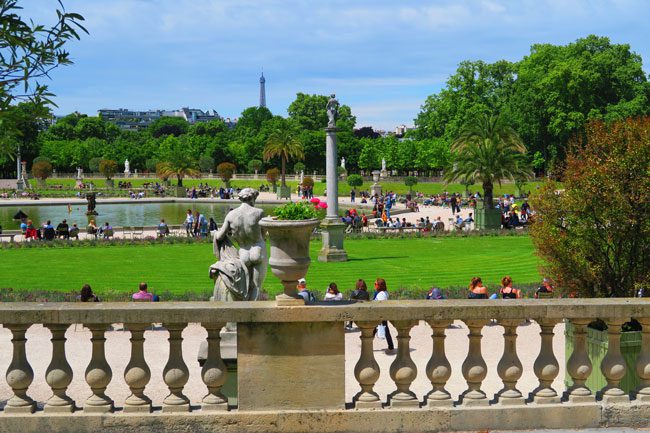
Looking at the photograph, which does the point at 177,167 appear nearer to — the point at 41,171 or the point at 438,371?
the point at 41,171

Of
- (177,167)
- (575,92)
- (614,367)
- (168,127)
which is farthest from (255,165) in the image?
(614,367)

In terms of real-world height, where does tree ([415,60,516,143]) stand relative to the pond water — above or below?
above

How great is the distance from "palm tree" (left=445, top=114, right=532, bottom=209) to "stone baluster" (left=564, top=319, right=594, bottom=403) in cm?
3901

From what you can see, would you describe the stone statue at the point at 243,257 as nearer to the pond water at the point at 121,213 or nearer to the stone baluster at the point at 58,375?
the stone baluster at the point at 58,375

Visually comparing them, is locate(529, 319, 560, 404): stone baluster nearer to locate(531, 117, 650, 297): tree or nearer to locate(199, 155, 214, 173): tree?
locate(531, 117, 650, 297): tree

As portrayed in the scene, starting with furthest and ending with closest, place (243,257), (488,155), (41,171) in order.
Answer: (41,171) < (488,155) < (243,257)

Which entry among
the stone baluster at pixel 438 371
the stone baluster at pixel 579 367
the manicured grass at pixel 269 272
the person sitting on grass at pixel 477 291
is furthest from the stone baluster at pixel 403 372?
the manicured grass at pixel 269 272

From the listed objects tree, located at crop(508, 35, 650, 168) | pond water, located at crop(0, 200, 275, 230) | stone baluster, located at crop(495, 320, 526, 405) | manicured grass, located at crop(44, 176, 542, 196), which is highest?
tree, located at crop(508, 35, 650, 168)

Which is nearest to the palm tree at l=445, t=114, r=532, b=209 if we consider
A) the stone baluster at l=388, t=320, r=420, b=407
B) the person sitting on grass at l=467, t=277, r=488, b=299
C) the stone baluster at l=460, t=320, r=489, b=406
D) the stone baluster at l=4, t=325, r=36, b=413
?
the person sitting on grass at l=467, t=277, r=488, b=299

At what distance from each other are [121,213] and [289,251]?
58091mm

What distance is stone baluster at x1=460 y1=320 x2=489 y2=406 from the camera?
6.15 meters

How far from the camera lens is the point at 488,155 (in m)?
45.9

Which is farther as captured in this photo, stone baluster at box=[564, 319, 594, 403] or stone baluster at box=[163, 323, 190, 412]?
stone baluster at box=[564, 319, 594, 403]

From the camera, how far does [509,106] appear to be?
293 ft
